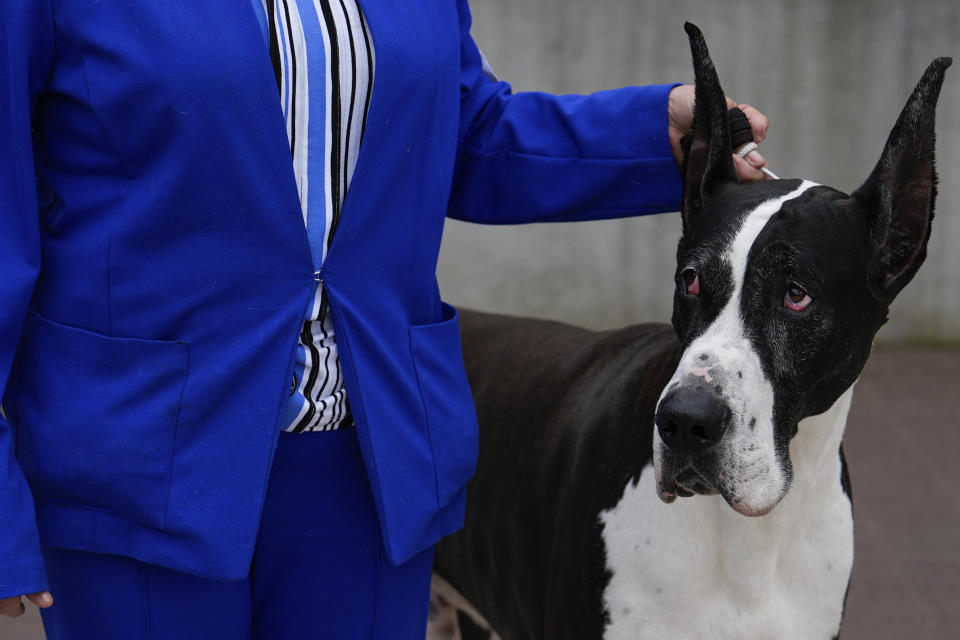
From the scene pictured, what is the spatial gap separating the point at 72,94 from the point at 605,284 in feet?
21.0

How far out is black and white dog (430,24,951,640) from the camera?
1.93 m

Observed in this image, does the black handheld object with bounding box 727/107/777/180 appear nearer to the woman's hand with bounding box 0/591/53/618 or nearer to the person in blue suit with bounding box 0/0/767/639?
the person in blue suit with bounding box 0/0/767/639

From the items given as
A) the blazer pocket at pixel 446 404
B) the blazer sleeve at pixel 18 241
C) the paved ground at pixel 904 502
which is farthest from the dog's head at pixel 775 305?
the paved ground at pixel 904 502

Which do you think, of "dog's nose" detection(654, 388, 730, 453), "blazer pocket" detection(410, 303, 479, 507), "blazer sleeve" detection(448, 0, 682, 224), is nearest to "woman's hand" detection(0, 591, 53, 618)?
"blazer pocket" detection(410, 303, 479, 507)

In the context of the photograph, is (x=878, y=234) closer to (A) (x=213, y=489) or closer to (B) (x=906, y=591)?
(A) (x=213, y=489)

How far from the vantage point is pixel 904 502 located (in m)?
5.34

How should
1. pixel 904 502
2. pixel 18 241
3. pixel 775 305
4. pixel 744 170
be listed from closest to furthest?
pixel 18 241, pixel 775 305, pixel 744 170, pixel 904 502

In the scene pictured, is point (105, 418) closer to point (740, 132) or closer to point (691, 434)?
point (691, 434)

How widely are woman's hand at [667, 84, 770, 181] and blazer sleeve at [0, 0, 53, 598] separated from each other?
110cm

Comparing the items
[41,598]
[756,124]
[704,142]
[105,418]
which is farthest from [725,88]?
[41,598]

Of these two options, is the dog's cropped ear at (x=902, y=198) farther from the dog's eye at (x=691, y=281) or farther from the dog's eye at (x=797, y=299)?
the dog's eye at (x=691, y=281)

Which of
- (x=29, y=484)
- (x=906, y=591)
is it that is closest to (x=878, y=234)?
(x=29, y=484)

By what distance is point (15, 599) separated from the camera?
5.65 feet

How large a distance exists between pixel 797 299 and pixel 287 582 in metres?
0.95
